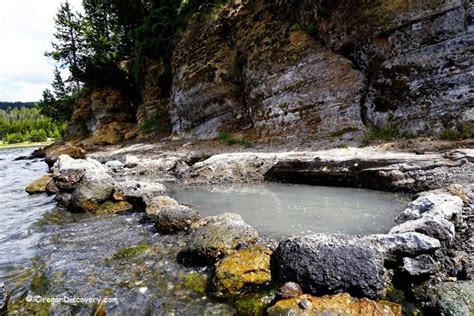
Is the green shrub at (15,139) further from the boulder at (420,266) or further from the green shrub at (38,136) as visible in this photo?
Answer: the boulder at (420,266)

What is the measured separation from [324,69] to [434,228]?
12702mm

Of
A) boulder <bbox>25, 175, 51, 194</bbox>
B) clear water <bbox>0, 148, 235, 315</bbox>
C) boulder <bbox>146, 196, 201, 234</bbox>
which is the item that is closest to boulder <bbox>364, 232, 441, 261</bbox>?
clear water <bbox>0, 148, 235, 315</bbox>

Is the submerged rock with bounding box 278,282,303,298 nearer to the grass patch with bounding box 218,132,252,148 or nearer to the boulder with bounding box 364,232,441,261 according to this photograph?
the boulder with bounding box 364,232,441,261

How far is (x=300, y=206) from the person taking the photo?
30.2ft

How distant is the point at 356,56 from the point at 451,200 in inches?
442

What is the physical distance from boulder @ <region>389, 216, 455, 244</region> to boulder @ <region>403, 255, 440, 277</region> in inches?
25.4

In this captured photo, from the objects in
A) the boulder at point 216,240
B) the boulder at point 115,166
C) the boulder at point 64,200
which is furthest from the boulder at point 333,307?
→ the boulder at point 115,166

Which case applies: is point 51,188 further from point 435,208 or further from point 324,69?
point 435,208

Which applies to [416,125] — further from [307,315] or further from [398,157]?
[307,315]

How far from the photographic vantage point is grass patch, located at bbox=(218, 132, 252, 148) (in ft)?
60.7

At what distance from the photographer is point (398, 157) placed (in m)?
10.2

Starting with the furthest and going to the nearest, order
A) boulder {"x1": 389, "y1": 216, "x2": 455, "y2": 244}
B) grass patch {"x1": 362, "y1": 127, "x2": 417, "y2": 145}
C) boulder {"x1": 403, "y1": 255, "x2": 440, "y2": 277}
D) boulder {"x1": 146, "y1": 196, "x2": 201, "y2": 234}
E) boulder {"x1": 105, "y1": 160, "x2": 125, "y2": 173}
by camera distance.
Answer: boulder {"x1": 105, "y1": 160, "x2": 125, "y2": 173}
grass patch {"x1": 362, "y1": 127, "x2": 417, "y2": 145}
boulder {"x1": 146, "y1": 196, "x2": 201, "y2": 234}
boulder {"x1": 389, "y1": 216, "x2": 455, "y2": 244}
boulder {"x1": 403, "y1": 255, "x2": 440, "y2": 277}

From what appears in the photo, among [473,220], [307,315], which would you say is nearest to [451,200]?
[473,220]

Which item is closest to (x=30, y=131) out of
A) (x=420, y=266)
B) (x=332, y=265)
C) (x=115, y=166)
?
(x=115, y=166)
